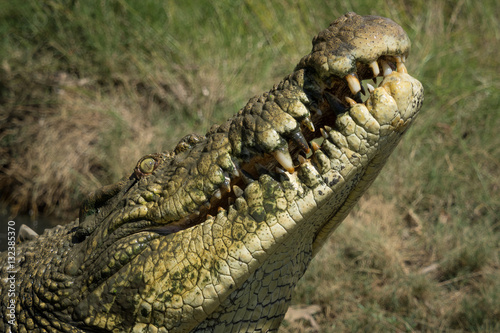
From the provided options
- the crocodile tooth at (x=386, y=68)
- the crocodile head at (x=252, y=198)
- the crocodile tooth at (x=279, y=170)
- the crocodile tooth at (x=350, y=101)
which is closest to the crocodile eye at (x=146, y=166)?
the crocodile head at (x=252, y=198)

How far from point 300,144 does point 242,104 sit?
3.82 metres

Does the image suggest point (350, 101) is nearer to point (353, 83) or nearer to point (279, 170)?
point (353, 83)

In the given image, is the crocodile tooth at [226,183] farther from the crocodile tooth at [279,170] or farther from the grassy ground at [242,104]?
the grassy ground at [242,104]

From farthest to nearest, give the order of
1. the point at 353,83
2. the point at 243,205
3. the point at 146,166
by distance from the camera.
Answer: the point at 146,166 → the point at 243,205 → the point at 353,83

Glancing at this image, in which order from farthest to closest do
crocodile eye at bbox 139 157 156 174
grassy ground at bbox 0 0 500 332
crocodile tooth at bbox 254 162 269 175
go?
1. grassy ground at bbox 0 0 500 332
2. crocodile eye at bbox 139 157 156 174
3. crocodile tooth at bbox 254 162 269 175

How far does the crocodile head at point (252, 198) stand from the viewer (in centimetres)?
156

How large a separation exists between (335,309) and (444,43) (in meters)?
3.35

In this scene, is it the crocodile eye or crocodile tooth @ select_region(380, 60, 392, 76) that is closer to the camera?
crocodile tooth @ select_region(380, 60, 392, 76)

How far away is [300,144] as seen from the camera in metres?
1.58

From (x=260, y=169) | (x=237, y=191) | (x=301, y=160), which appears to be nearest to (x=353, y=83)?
(x=301, y=160)

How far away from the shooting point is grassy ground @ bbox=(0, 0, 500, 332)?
3.88m

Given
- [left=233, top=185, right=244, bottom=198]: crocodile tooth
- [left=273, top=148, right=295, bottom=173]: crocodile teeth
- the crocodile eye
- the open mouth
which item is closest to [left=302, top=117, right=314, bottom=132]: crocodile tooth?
the open mouth

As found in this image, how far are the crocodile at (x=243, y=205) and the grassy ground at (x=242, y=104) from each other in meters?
1.83

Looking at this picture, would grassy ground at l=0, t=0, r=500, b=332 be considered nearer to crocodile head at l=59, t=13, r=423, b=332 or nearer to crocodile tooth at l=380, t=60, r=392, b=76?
crocodile head at l=59, t=13, r=423, b=332
